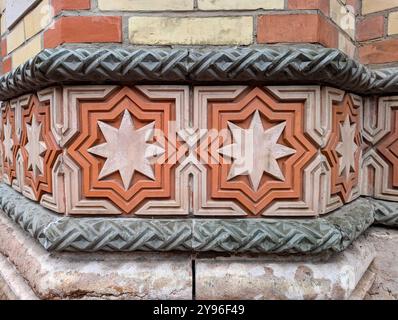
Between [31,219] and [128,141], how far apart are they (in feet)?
1.20

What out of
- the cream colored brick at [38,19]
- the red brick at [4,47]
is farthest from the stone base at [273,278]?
the red brick at [4,47]

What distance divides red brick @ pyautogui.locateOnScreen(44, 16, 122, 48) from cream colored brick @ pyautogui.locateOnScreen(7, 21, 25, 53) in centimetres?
32

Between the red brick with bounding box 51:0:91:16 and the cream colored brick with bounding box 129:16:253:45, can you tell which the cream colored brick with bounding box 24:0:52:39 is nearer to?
the red brick with bounding box 51:0:91:16

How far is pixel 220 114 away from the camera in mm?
774

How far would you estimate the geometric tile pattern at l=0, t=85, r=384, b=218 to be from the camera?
0.77 meters

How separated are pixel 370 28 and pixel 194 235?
89 cm

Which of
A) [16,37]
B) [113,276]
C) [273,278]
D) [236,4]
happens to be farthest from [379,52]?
[16,37]

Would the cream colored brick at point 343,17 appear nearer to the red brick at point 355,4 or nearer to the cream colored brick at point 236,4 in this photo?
the red brick at point 355,4

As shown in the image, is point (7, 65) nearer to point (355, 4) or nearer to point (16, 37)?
point (16, 37)

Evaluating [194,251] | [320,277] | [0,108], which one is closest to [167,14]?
[194,251]

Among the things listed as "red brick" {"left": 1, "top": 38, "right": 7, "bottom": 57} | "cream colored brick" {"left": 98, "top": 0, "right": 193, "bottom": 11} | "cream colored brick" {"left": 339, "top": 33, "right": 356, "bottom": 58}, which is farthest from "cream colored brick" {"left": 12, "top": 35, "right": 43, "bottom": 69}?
"cream colored brick" {"left": 339, "top": 33, "right": 356, "bottom": 58}

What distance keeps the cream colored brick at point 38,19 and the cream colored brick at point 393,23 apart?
40.4 inches

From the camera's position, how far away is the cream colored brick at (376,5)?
976 millimetres

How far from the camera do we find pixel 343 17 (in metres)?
0.92
